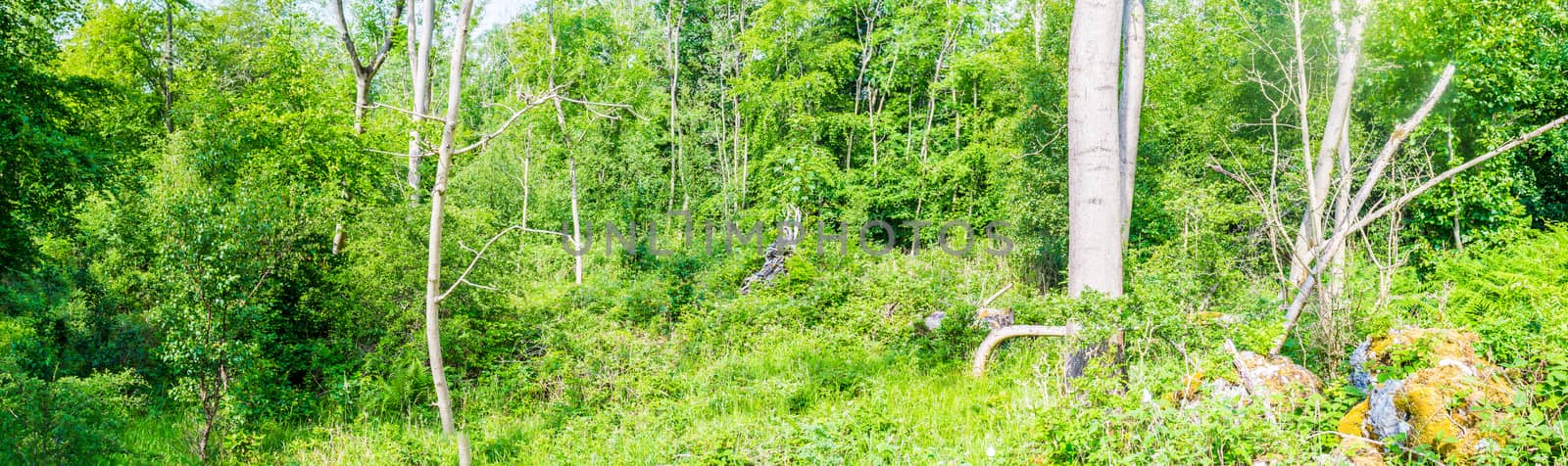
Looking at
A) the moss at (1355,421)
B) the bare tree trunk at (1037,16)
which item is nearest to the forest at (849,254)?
the moss at (1355,421)

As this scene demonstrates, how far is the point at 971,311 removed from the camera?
8352 millimetres

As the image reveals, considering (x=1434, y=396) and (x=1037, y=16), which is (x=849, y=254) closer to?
(x=1037, y=16)

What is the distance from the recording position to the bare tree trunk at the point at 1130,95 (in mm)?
7863

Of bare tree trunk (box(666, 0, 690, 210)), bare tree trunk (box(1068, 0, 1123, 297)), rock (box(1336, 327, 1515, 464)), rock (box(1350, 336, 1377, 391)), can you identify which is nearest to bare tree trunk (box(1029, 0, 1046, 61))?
bare tree trunk (box(666, 0, 690, 210))

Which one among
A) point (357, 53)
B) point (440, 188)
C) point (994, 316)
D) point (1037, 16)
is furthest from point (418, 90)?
point (1037, 16)

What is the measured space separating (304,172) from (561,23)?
4.74 metres

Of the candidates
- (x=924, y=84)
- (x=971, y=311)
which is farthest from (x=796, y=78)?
(x=971, y=311)

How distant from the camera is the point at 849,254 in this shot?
1220cm

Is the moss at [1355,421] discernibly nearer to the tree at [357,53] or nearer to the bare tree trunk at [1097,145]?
the bare tree trunk at [1097,145]

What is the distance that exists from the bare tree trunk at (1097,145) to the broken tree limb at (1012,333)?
A: 30cm

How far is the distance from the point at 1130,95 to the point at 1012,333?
10.4 ft

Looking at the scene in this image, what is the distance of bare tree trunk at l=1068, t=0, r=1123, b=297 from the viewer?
550cm

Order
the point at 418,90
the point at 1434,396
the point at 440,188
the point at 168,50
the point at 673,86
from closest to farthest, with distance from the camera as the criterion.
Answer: the point at 1434,396
the point at 440,188
the point at 418,90
the point at 168,50
the point at 673,86

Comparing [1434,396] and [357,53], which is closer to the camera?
[1434,396]
